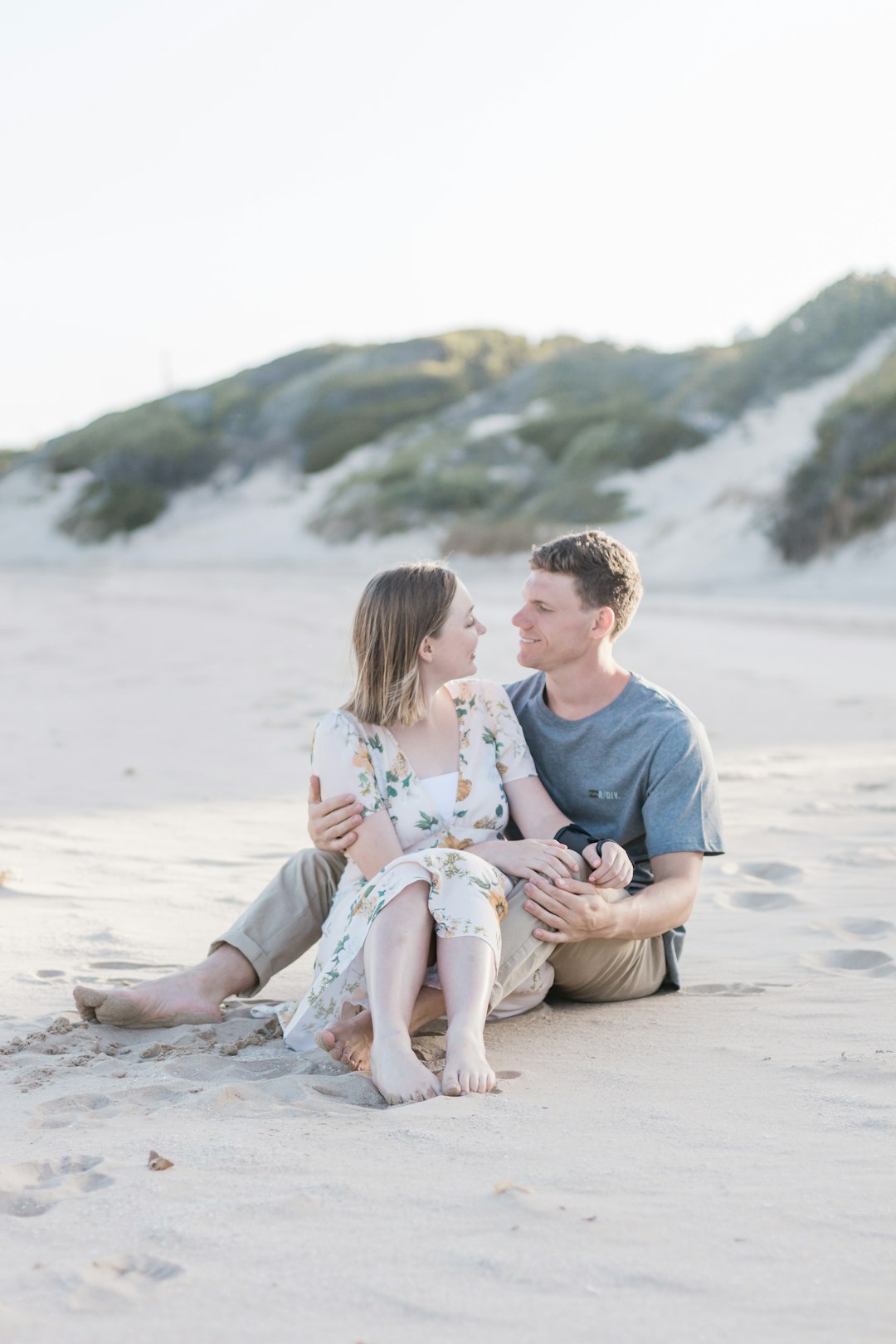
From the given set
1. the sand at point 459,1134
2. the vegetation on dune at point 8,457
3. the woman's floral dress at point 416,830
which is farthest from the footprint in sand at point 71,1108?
the vegetation on dune at point 8,457

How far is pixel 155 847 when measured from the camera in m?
5.28

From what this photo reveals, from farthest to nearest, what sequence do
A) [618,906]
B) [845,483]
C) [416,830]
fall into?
[845,483] → [416,830] → [618,906]

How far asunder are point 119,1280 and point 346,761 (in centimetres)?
152

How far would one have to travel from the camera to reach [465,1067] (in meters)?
2.82

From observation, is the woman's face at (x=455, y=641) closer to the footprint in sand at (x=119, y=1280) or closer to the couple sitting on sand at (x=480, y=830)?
the couple sitting on sand at (x=480, y=830)

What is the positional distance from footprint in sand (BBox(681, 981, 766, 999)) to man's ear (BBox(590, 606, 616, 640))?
36.2 inches

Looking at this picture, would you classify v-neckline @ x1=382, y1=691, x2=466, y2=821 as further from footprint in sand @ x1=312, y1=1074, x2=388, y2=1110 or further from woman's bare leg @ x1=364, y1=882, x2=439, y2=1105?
footprint in sand @ x1=312, y1=1074, x2=388, y2=1110

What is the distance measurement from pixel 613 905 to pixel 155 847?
254 centimetres

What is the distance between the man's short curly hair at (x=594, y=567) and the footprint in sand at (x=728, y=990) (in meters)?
0.91

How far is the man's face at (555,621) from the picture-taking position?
348cm

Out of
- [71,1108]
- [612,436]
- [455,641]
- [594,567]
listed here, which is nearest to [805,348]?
[612,436]

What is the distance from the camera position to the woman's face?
3391mm

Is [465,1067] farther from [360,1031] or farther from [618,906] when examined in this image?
[618,906]

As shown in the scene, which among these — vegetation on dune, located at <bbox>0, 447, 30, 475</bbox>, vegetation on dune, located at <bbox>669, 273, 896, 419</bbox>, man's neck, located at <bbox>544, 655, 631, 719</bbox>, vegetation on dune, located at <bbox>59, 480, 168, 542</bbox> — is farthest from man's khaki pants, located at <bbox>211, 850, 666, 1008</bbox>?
vegetation on dune, located at <bbox>0, 447, 30, 475</bbox>
